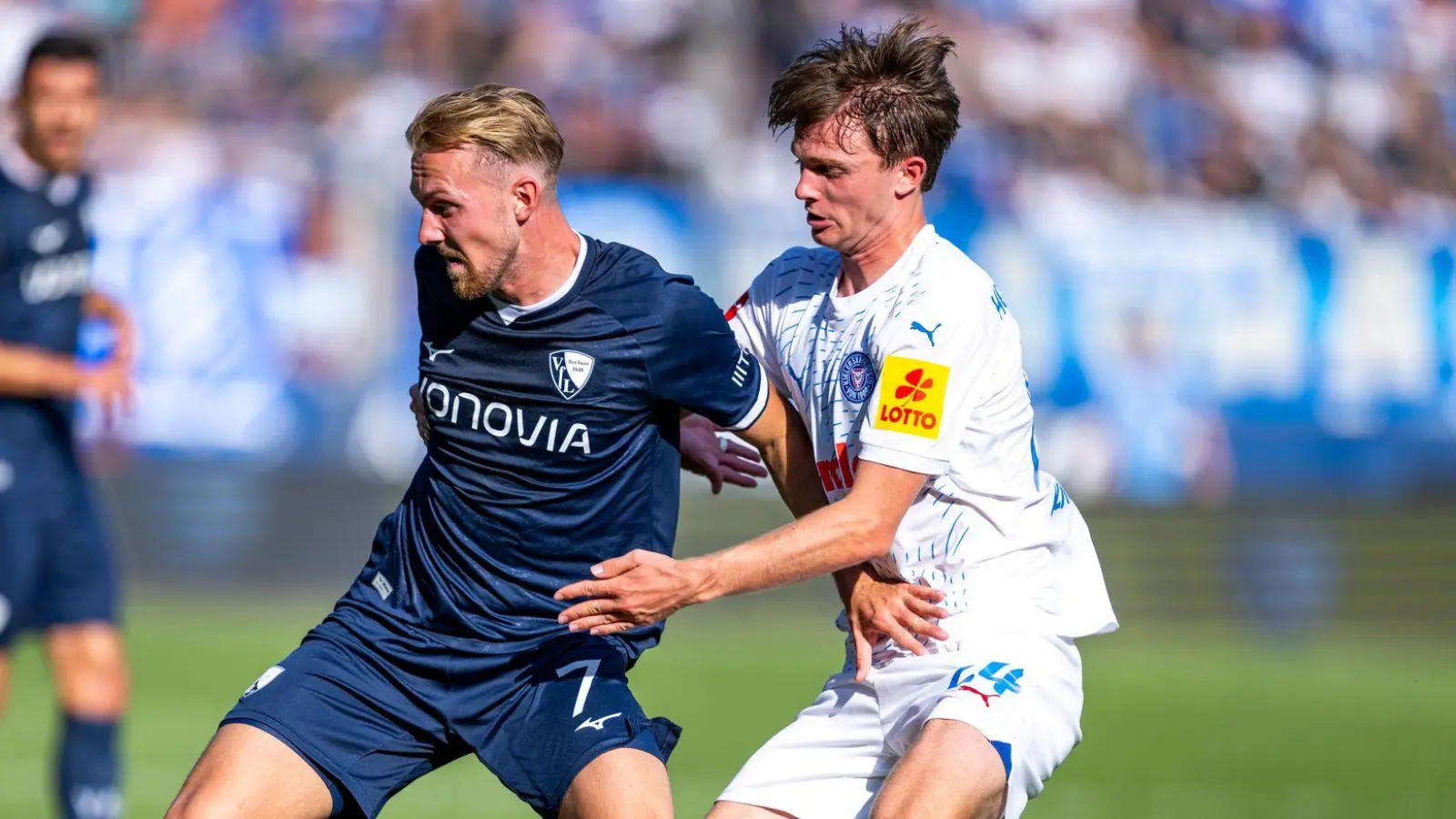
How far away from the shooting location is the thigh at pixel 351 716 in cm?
469

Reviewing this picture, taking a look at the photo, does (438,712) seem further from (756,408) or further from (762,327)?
(762,327)

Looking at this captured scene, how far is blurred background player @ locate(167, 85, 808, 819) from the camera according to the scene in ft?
15.7

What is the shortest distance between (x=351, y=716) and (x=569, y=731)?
1.98 ft

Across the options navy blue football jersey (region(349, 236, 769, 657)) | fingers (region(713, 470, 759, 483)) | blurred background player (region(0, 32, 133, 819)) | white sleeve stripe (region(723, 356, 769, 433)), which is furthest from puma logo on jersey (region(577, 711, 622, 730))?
blurred background player (region(0, 32, 133, 819))

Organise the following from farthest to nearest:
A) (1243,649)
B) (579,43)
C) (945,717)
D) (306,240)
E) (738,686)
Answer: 1. (579,43)
2. (306,240)
3. (1243,649)
4. (738,686)
5. (945,717)

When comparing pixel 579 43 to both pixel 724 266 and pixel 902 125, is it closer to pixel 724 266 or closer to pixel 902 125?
pixel 724 266

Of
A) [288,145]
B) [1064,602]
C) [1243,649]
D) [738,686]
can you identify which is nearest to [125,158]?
[288,145]

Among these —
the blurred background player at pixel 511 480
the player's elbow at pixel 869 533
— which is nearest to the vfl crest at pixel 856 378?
the blurred background player at pixel 511 480

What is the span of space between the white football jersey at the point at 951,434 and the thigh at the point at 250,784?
1.69 metres

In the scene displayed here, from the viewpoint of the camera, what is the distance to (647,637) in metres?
5.17

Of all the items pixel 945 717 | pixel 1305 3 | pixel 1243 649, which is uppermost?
pixel 1305 3

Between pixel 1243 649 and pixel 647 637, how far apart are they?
34.2 ft

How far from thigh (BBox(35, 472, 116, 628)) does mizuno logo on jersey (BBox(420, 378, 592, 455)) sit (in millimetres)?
3468

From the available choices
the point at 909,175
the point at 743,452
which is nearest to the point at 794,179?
the point at 743,452
